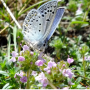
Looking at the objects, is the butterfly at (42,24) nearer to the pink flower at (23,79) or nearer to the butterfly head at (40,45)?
the butterfly head at (40,45)

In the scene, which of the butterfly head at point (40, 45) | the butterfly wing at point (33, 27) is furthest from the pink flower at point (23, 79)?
the butterfly wing at point (33, 27)

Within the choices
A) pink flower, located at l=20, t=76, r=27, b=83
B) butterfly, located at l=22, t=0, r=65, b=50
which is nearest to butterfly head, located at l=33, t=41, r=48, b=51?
butterfly, located at l=22, t=0, r=65, b=50

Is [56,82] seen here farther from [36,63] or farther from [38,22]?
[38,22]

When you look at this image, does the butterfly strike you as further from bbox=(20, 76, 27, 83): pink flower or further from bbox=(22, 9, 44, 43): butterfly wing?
bbox=(20, 76, 27, 83): pink flower

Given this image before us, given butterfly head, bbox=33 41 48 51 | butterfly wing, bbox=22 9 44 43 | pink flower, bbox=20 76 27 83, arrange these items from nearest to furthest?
1. pink flower, bbox=20 76 27 83
2. butterfly head, bbox=33 41 48 51
3. butterfly wing, bbox=22 9 44 43

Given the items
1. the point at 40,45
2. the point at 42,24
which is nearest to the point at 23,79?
the point at 40,45

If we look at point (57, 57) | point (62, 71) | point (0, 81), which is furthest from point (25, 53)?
point (57, 57)

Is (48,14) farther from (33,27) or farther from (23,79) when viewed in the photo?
(23,79)

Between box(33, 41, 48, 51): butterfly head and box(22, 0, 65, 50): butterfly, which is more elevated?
box(22, 0, 65, 50): butterfly
